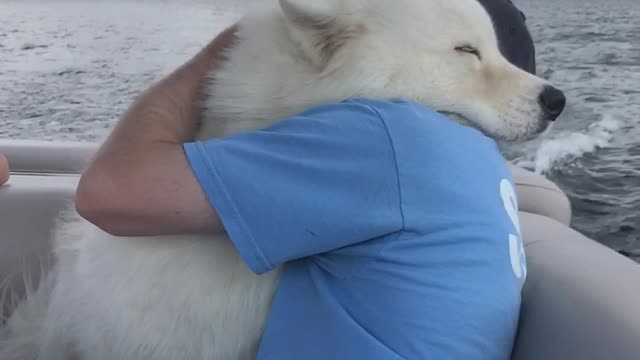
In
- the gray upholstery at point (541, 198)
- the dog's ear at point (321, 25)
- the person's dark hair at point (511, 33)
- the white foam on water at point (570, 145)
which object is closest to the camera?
the dog's ear at point (321, 25)

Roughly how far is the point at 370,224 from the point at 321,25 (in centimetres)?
26

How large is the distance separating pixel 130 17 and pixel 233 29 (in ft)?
5.20

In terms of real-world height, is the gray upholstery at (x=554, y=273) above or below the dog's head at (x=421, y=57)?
below

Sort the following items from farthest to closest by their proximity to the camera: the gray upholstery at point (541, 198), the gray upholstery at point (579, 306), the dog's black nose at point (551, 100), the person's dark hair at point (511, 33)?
1. the gray upholstery at point (541, 198)
2. the person's dark hair at point (511, 33)
3. the dog's black nose at point (551, 100)
4. the gray upholstery at point (579, 306)

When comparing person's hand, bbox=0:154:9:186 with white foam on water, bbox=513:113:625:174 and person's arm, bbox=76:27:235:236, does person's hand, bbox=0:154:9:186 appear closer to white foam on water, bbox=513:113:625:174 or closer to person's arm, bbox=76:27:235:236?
person's arm, bbox=76:27:235:236

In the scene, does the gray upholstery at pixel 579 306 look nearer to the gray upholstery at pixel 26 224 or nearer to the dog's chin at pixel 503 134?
the dog's chin at pixel 503 134

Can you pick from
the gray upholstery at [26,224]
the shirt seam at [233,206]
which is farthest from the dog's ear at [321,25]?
the gray upholstery at [26,224]

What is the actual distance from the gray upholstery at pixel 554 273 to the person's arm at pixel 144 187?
376 millimetres

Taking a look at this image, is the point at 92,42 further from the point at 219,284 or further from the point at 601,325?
the point at 601,325

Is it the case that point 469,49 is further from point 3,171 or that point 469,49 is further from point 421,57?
point 3,171

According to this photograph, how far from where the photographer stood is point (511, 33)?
1.16 m

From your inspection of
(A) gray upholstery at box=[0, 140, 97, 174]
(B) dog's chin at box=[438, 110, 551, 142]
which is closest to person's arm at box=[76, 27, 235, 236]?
(B) dog's chin at box=[438, 110, 551, 142]

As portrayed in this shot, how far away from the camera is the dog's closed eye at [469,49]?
91 centimetres

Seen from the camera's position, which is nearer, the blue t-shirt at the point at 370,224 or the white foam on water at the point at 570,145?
the blue t-shirt at the point at 370,224
